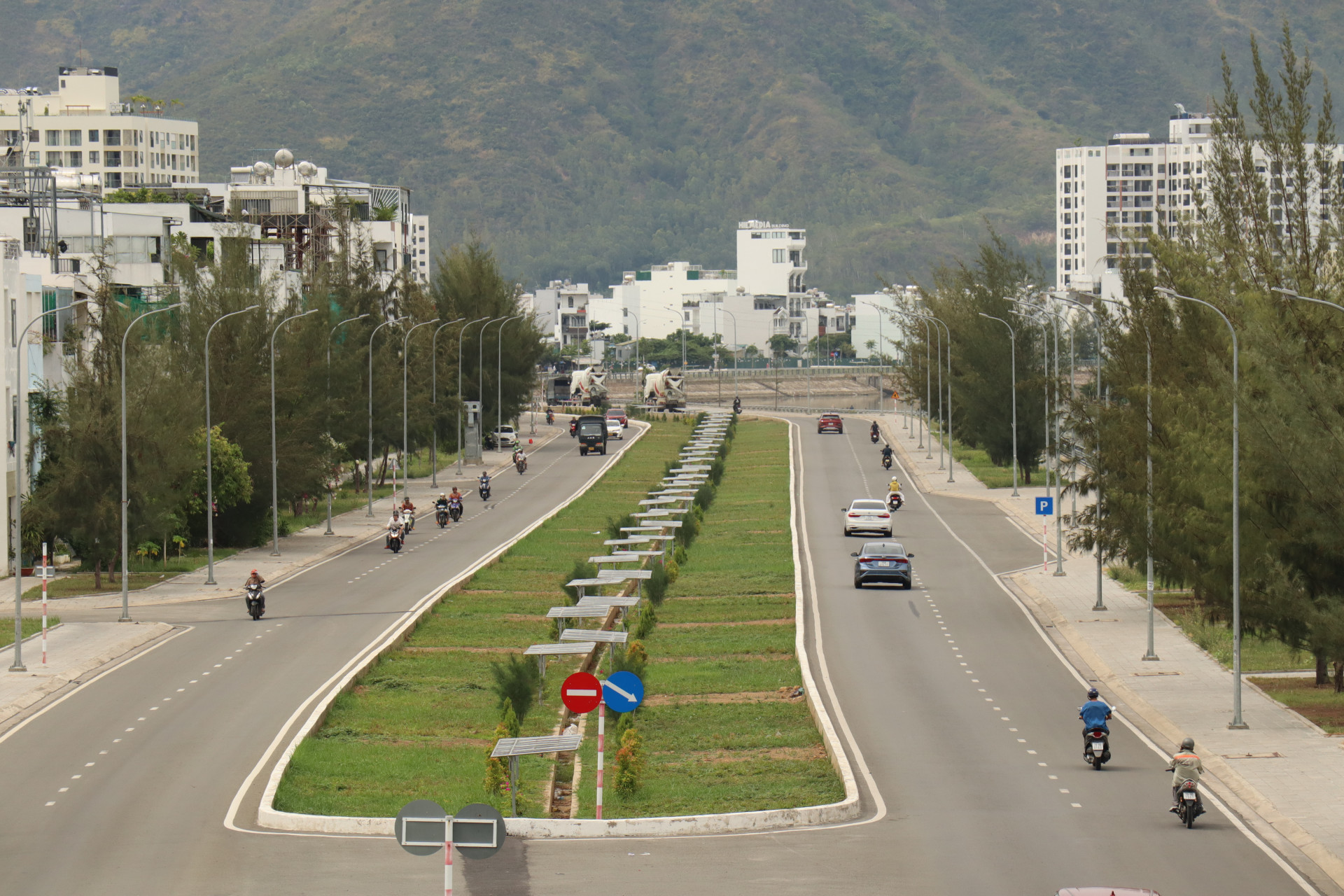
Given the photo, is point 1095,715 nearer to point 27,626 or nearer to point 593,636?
point 593,636

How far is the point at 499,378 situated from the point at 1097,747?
72.9 meters

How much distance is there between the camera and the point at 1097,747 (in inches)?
1021

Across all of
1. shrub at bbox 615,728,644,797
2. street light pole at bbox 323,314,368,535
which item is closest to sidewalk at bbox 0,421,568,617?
street light pole at bbox 323,314,368,535

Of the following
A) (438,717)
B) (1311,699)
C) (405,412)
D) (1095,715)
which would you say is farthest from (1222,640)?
(405,412)

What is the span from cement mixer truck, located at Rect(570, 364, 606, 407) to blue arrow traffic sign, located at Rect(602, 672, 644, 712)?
382 feet

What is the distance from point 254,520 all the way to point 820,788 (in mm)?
40160

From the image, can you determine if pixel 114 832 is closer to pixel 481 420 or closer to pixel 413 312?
pixel 413 312

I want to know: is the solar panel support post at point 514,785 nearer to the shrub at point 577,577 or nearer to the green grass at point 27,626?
the shrub at point 577,577

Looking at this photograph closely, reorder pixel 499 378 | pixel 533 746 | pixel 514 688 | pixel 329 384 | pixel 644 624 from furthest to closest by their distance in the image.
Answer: pixel 499 378 → pixel 329 384 → pixel 644 624 → pixel 514 688 → pixel 533 746

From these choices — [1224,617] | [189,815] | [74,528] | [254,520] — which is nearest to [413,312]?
[254,520]

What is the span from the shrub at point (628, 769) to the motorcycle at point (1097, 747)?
6760 millimetres

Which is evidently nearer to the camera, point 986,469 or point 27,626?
point 27,626

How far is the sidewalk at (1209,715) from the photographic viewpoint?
22.7 meters

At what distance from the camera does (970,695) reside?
107ft
